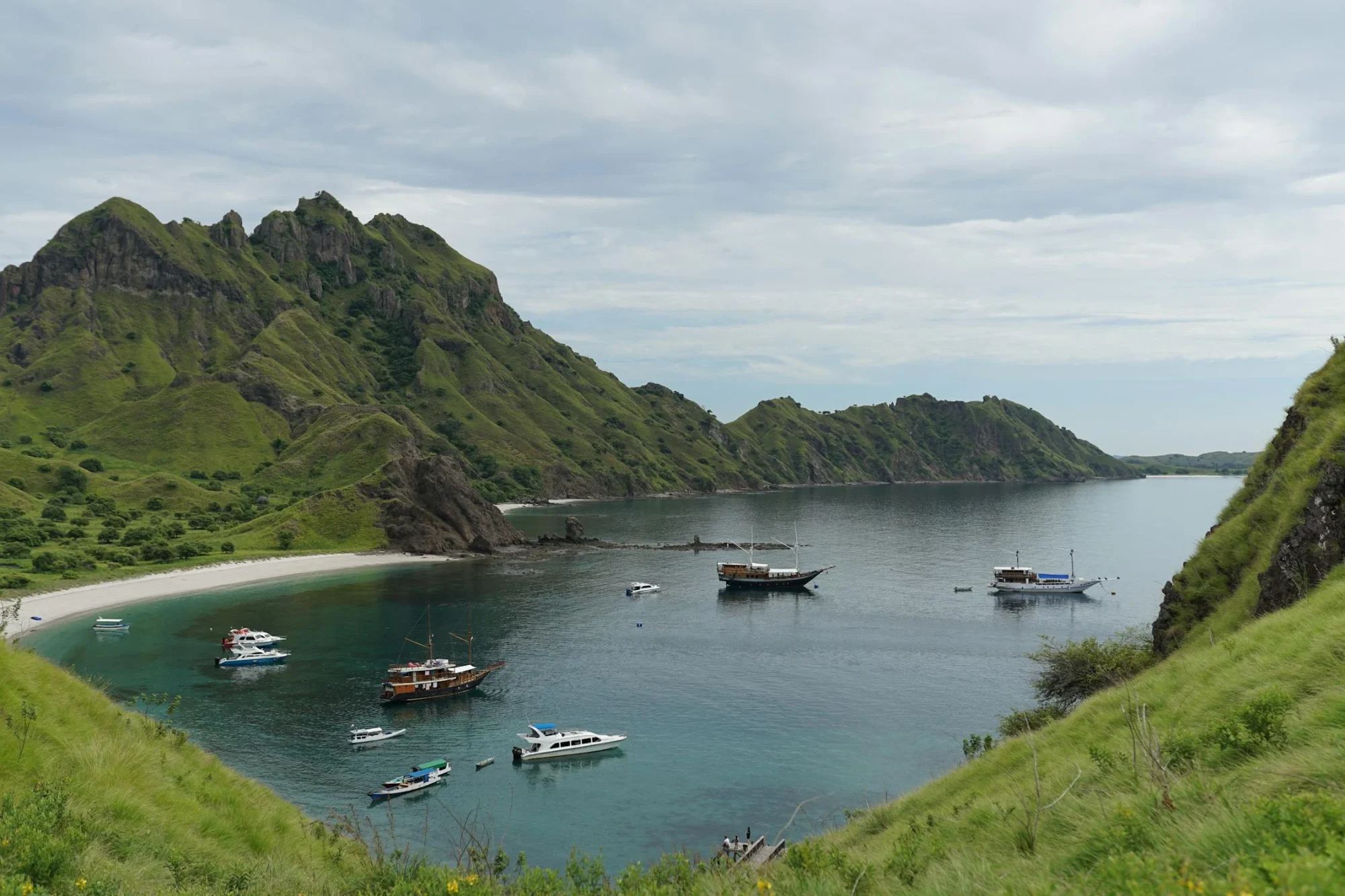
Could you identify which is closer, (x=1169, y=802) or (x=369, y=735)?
(x=1169, y=802)

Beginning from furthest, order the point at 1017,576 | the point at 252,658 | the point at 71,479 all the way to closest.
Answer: the point at 71,479 → the point at 1017,576 → the point at 252,658

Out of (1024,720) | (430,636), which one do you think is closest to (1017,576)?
(1024,720)

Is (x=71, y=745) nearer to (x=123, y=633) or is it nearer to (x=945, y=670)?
(x=945, y=670)

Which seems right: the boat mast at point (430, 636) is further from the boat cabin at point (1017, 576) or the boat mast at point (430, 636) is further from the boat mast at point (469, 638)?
the boat cabin at point (1017, 576)

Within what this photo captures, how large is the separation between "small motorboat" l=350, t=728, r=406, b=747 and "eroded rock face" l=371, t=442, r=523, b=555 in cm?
10143

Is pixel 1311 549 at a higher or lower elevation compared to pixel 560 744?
higher

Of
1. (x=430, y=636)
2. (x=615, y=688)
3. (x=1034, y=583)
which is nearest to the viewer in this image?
(x=615, y=688)

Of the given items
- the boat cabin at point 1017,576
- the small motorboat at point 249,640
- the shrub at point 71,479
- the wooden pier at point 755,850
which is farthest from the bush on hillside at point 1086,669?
the shrub at point 71,479

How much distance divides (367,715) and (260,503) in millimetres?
136978

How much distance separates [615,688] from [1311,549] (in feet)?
189

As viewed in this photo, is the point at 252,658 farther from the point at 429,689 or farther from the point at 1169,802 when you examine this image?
the point at 1169,802

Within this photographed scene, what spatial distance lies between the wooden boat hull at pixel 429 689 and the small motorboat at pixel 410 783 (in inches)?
685

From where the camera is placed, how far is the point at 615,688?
7538 centimetres

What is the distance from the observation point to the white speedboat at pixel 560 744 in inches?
2244
